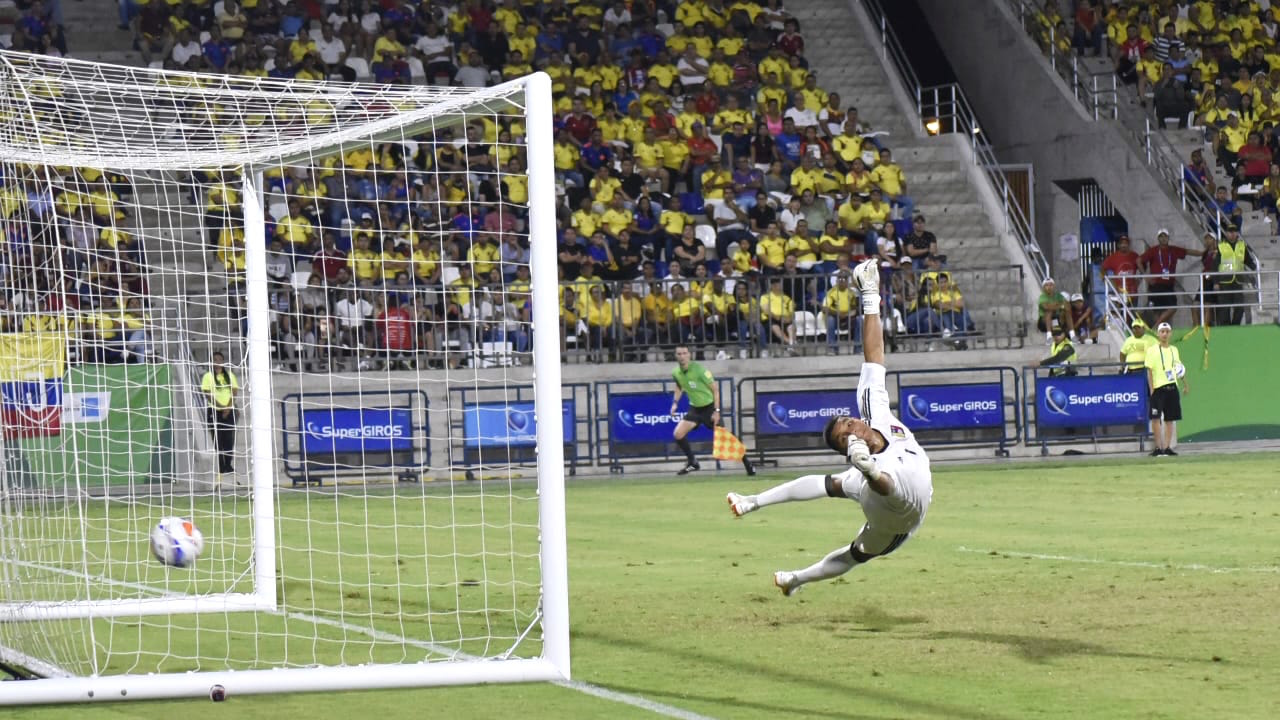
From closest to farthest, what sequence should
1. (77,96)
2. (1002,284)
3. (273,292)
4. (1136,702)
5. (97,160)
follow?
(1136,702)
(77,96)
(97,160)
(273,292)
(1002,284)

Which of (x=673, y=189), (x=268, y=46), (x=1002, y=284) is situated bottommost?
(x=1002, y=284)

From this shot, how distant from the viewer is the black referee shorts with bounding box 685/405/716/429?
2609 centimetres

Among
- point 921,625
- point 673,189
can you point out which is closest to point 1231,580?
point 921,625

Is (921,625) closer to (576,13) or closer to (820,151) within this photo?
(820,151)

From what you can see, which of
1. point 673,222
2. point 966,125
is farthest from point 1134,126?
point 673,222

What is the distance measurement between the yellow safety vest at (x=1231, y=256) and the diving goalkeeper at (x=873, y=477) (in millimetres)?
21946

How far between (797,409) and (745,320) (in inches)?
88.2

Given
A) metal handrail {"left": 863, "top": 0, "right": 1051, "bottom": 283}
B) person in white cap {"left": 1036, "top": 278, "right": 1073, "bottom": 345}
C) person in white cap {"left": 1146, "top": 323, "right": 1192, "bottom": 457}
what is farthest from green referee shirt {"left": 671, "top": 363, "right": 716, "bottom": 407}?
metal handrail {"left": 863, "top": 0, "right": 1051, "bottom": 283}

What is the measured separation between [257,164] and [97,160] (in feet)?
4.58

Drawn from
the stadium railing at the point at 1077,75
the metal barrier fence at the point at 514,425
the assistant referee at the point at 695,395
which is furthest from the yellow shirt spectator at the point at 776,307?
the stadium railing at the point at 1077,75

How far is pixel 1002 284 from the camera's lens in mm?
30281

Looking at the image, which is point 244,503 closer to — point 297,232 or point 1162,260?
point 297,232

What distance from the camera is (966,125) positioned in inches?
1508

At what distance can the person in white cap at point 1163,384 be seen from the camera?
89.8ft
